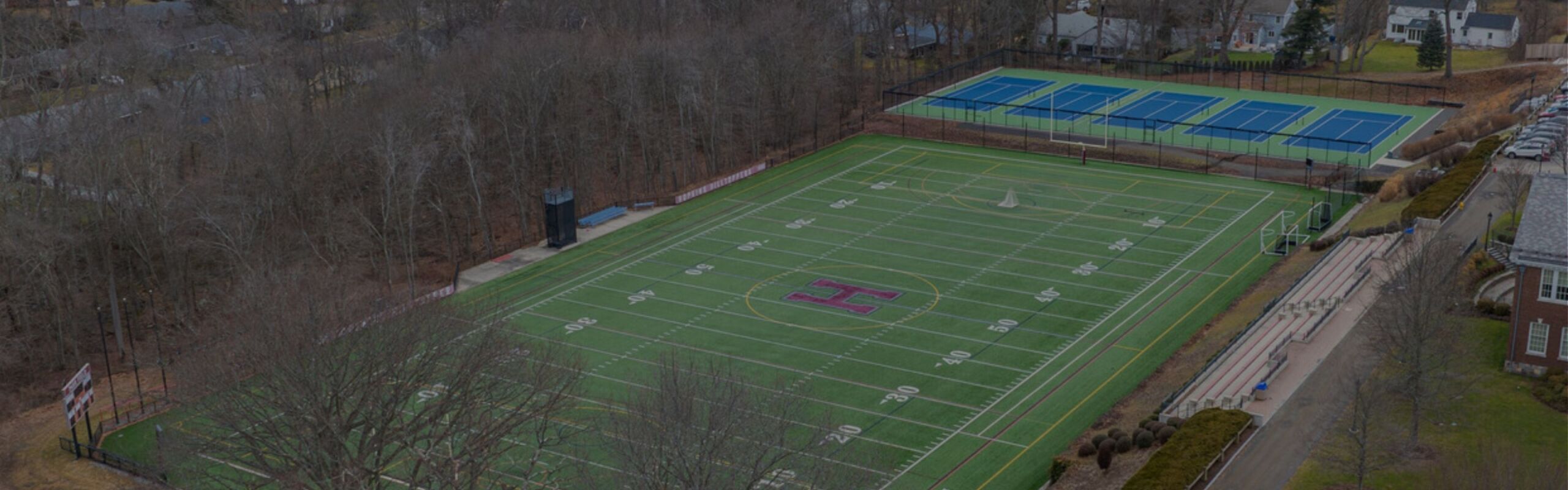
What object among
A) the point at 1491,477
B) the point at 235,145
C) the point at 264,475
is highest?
the point at 235,145

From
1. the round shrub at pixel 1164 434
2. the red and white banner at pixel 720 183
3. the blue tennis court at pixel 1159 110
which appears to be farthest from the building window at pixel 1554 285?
the red and white banner at pixel 720 183

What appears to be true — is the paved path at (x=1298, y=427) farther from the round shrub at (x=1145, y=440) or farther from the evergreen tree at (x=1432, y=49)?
the evergreen tree at (x=1432, y=49)

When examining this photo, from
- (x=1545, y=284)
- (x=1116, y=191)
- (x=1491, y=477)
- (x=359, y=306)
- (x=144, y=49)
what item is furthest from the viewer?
A: (x=144, y=49)

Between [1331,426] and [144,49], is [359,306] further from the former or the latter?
[144,49]

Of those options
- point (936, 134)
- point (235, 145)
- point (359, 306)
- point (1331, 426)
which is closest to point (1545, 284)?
point (1331, 426)

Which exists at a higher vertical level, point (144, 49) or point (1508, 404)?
point (144, 49)

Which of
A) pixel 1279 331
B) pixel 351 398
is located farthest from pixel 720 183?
pixel 351 398
